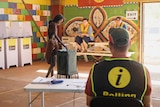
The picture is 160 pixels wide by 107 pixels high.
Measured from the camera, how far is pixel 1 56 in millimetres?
9828

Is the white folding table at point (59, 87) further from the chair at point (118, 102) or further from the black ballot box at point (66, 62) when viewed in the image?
the black ballot box at point (66, 62)

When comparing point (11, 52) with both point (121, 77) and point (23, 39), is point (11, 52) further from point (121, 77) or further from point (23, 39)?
point (121, 77)

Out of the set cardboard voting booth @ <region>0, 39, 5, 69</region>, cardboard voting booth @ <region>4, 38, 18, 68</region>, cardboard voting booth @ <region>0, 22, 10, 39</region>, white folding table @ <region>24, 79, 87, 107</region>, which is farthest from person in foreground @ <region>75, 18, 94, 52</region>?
white folding table @ <region>24, 79, 87, 107</region>

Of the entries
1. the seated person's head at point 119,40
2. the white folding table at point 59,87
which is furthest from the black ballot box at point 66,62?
the seated person's head at point 119,40

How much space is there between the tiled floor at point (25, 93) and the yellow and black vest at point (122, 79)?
323 cm

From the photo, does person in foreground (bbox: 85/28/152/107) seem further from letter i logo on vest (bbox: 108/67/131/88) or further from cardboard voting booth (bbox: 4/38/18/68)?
cardboard voting booth (bbox: 4/38/18/68)

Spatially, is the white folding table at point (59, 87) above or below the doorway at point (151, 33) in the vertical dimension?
below

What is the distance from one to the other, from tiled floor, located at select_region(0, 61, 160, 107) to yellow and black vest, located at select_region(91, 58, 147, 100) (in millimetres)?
3226

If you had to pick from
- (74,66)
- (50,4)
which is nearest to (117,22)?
(50,4)

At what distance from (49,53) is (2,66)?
3.11 metres

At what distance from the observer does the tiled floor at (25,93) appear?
5.70m

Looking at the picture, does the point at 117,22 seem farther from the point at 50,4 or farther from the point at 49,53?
the point at 49,53

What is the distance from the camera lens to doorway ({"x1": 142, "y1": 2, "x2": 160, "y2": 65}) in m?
11.0

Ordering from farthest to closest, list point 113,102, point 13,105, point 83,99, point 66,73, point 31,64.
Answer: point 31,64, point 66,73, point 83,99, point 13,105, point 113,102
